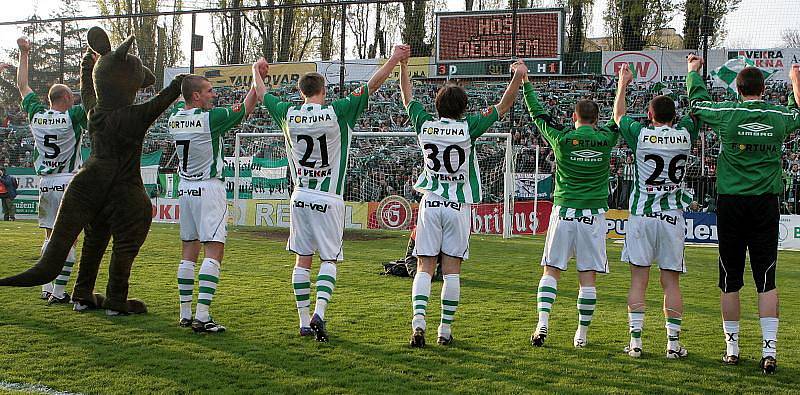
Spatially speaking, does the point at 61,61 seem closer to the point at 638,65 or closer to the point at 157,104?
the point at 157,104

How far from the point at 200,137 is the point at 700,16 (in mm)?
16161

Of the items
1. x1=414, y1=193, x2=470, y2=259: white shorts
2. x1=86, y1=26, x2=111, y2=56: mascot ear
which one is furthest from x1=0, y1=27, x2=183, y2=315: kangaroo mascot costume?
x1=414, y1=193, x2=470, y2=259: white shorts

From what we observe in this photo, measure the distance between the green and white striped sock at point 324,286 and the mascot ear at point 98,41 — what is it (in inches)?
121

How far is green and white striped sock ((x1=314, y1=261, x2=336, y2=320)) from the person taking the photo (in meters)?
6.21

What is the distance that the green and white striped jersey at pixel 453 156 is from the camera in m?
6.16

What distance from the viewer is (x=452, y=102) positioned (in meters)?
6.22

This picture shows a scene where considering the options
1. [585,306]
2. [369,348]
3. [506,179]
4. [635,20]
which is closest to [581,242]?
[585,306]

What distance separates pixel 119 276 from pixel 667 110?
4819mm

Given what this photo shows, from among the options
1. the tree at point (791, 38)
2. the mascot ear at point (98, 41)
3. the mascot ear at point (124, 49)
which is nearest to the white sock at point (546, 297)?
the mascot ear at point (124, 49)

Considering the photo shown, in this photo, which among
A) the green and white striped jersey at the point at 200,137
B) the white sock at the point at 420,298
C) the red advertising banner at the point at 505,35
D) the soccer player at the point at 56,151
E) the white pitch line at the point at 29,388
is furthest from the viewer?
the red advertising banner at the point at 505,35

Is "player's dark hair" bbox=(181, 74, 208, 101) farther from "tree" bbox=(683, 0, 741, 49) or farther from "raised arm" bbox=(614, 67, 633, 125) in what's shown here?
"tree" bbox=(683, 0, 741, 49)

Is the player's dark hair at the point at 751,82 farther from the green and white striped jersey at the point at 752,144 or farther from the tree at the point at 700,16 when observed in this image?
the tree at the point at 700,16

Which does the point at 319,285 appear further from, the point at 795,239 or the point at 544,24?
the point at 544,24

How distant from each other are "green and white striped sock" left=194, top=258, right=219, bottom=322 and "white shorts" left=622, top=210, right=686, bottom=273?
329 centimetres
